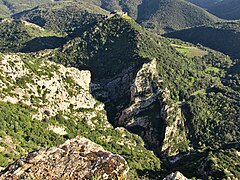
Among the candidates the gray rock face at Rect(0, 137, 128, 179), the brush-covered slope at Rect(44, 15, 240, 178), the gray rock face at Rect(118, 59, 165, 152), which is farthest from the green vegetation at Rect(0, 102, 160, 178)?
the gray rock face at Rect(0, 137, 128, 179)

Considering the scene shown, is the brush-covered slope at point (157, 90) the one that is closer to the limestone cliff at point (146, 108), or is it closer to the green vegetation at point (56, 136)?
the limestone cliff at point (146, 108)

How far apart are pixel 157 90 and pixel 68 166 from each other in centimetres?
10798

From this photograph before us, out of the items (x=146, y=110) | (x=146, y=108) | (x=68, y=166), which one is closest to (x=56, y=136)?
(x=146, y=110)

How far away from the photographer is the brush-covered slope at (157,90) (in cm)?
11750

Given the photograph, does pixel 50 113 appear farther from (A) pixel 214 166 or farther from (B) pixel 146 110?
(A) pixel 214 166

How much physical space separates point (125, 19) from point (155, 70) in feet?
200

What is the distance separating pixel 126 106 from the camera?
127 metres

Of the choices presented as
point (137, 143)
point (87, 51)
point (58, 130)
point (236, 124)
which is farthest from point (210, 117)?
point (87, 51)

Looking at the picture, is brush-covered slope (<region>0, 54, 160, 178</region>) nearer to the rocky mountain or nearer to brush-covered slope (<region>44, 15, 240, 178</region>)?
the rocky mountain

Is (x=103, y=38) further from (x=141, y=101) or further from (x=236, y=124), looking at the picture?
(x=236, y=124)

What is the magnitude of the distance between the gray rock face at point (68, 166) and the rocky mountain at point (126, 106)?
0.96 ft

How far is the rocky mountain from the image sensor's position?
8231 centimetres

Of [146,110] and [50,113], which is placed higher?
[50,113]

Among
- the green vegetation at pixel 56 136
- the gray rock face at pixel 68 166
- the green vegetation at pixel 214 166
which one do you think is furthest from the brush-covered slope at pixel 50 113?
the gray rock face at pixel 68 166
